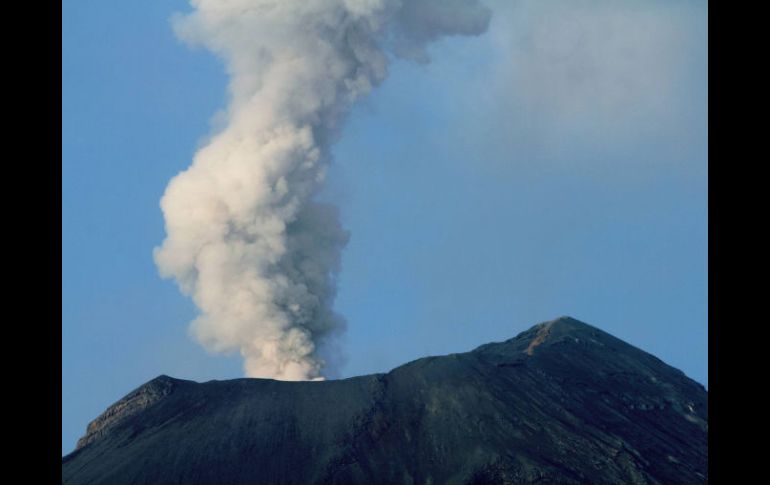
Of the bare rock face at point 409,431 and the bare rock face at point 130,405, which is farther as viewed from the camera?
the bare rock face at point 130,405

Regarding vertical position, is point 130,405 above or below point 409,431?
above

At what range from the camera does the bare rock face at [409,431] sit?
42.2 meters

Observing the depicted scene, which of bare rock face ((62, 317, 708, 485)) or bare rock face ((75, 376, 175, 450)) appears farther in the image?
bare rock face ((75, 376, 175, 450))

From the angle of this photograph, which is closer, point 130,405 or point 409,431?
point 409,431

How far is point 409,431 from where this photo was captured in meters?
46.3

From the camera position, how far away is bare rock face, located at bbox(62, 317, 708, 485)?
1661 inches

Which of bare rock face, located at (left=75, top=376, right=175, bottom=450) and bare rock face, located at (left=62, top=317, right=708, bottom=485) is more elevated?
bare rock face, located at (left=75, top=376, right=175, bottom=450)
